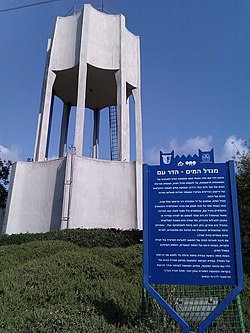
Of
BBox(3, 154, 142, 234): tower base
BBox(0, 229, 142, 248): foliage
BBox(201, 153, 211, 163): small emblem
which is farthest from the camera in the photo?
BBox(3, 154, 142, 234): tower base

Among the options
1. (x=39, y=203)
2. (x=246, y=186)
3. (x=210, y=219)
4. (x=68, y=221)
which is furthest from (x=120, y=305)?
(x=246, y=186)

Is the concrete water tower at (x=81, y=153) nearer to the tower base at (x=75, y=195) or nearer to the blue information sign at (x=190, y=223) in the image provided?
the tower base at (x=75, y=195)

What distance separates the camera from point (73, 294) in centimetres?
464

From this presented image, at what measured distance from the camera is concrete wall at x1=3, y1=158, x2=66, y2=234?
12141mm

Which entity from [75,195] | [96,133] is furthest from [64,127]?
[75,195]

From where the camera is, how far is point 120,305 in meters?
4.46

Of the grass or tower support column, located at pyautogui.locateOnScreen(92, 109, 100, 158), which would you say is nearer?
the grass

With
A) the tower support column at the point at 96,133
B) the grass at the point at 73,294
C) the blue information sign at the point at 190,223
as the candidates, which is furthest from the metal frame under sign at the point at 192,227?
the tower support column at the point at 96,133

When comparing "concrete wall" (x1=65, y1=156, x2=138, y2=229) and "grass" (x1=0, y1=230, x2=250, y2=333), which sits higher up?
"concrete wall" (x1=65, y1=156, x2=138, y2=229)

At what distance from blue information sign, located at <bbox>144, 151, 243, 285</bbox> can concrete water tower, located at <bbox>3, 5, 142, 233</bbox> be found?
8.09 m

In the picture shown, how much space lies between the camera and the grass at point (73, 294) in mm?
3635

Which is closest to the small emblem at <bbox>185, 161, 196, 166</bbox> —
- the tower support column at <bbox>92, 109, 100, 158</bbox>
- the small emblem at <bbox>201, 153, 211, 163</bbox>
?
the small emblem at <bbox>201, 153, 211, 163</bbox>

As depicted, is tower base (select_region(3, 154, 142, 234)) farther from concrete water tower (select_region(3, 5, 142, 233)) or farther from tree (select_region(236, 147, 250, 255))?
tree (select_region(236, 147, 250, 255))

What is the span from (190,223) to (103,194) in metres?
8.98
